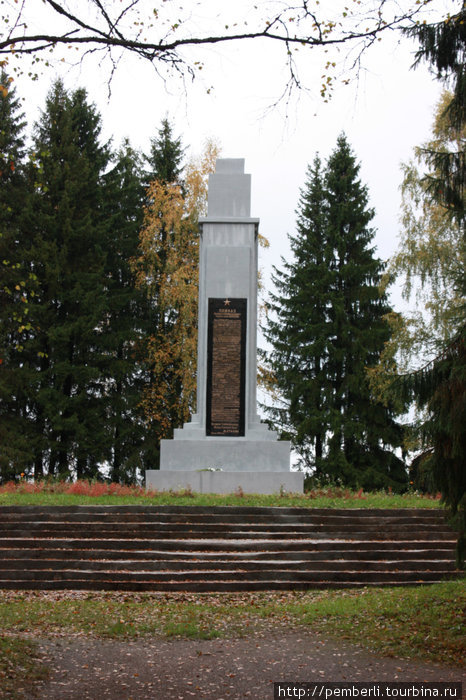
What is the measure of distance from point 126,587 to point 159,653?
335 cm

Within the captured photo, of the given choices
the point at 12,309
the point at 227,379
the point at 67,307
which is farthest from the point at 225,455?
the point at 67,307

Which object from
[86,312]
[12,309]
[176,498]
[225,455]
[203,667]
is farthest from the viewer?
[86,312]

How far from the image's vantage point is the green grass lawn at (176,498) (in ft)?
44.9

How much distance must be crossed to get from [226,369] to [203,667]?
459 inches

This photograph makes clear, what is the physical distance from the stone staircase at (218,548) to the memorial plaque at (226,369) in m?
4.76

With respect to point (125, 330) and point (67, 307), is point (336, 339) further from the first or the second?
point (67, 307)

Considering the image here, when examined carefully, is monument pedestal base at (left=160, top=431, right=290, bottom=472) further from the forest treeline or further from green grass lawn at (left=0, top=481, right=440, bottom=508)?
the forest treeline

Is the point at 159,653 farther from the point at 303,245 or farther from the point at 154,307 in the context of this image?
the point at 303,245

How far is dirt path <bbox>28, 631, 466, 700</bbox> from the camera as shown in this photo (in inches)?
231

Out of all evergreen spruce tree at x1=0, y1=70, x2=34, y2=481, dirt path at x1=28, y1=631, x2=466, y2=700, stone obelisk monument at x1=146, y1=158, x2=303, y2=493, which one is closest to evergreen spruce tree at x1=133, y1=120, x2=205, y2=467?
evergreen spruce tree at x1=0, y1=70, x2=34, y2=481

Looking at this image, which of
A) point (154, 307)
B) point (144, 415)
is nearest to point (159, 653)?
point (144, 415)

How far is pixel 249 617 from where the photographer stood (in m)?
8.80

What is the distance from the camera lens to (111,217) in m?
27.9

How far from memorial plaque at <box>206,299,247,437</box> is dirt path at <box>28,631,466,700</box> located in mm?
10179
